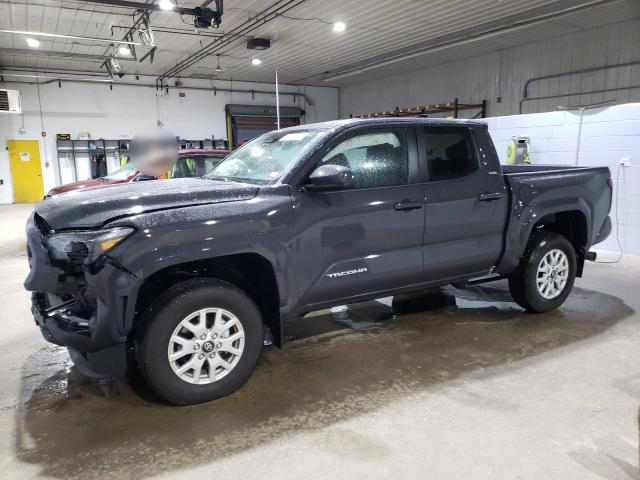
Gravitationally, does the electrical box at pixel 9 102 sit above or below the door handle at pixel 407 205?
above

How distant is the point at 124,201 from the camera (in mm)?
2676

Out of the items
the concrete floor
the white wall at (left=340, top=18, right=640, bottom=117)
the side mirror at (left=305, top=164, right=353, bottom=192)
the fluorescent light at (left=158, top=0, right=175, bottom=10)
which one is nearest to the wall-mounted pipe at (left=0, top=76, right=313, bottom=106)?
the white wall at (left=340, top=18, right=640, bottom=117)

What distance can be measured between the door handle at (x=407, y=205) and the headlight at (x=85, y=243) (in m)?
1.78

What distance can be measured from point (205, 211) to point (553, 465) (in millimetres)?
2223

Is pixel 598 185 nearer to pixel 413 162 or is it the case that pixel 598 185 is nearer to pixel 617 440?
pixel 413 162

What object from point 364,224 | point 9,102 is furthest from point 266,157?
point 9,102

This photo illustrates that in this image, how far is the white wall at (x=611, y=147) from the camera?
691cm

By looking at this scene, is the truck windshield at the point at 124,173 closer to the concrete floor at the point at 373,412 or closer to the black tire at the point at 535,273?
the concrete floor at the point at 373,412

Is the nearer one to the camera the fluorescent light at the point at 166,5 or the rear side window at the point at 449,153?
the rear side window at the point at 449,153

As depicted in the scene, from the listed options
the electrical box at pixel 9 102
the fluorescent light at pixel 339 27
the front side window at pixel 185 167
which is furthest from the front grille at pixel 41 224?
the electrical box at pixel 9 102

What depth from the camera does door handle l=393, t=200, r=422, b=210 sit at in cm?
339

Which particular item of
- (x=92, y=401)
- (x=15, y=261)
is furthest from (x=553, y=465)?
(x=15, y=261)

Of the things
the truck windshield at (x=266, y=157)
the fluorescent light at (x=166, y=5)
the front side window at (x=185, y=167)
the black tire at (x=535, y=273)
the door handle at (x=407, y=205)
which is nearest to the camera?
the truck windshield at (x=266, y=157)

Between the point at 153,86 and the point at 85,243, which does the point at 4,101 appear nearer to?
the point at 153,86
